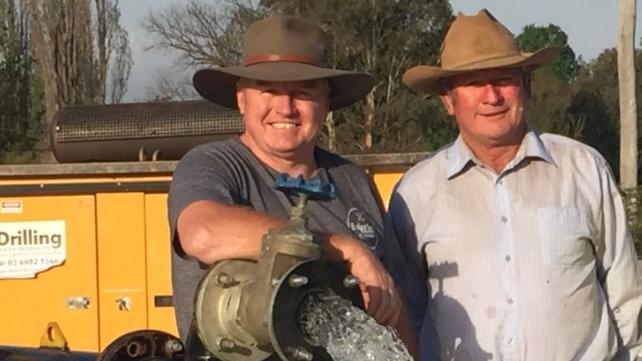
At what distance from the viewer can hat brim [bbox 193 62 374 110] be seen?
2844mm

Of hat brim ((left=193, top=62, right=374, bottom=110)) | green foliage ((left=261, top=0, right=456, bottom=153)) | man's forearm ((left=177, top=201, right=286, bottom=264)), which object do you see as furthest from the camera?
green foliage ((left=261, top=0, right=456, bottom=153))

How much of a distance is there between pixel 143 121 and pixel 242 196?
3.75 metres

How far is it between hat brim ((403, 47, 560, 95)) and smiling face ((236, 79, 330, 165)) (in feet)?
2.14

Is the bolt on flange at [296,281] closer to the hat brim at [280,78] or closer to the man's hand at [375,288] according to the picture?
the man's hand at [375,288]

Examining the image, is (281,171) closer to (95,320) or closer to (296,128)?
(296,128)

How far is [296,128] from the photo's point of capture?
2969 mm

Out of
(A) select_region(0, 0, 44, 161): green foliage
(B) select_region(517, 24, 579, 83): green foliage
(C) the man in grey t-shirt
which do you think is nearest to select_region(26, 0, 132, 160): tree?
(A) select_region(0, 0, 44, 161): green foliage

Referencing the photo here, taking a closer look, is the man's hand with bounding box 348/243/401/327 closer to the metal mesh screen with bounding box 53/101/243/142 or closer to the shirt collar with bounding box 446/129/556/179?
the shirt collar with bounding box 446/129/556/179

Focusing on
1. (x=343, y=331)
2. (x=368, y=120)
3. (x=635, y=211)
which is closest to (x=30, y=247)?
(x=343, y=331)

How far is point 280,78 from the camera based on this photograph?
2.82 metres

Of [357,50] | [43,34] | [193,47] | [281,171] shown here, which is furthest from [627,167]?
[281,171]

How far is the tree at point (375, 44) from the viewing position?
30641mm

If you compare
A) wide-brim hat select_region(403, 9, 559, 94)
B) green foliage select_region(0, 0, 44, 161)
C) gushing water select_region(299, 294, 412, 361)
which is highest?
green foliage select_region(0, 0, 44, 161)

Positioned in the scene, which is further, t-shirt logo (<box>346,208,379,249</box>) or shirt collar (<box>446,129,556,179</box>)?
shirt collar (<box>446,129,556,179</box>)
